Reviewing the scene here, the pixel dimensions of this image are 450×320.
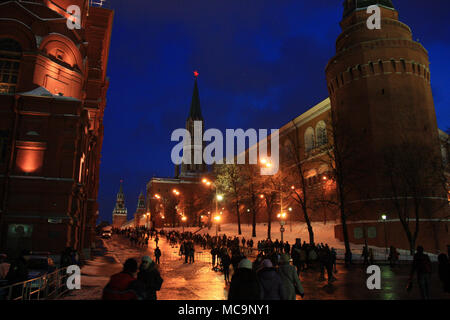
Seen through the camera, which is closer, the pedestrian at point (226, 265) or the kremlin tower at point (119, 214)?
the pedestrian at point (226, 265)

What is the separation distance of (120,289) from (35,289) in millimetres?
8979

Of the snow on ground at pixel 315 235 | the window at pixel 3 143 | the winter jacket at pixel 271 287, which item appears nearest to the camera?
the winter jacket at pixel 271 287

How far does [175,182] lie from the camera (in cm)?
11981

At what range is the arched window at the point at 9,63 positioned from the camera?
2529cm

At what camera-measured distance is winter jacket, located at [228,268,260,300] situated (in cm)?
549

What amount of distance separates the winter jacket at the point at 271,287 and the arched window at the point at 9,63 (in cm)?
2596

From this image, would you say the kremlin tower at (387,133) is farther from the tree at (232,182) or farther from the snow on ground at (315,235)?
the tree at (232,182)

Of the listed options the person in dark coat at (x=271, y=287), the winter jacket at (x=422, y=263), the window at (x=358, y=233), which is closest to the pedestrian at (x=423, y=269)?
the winter jacket at (x=422, y=263)

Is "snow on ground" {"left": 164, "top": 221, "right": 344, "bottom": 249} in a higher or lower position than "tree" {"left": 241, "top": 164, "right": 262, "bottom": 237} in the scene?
lower
